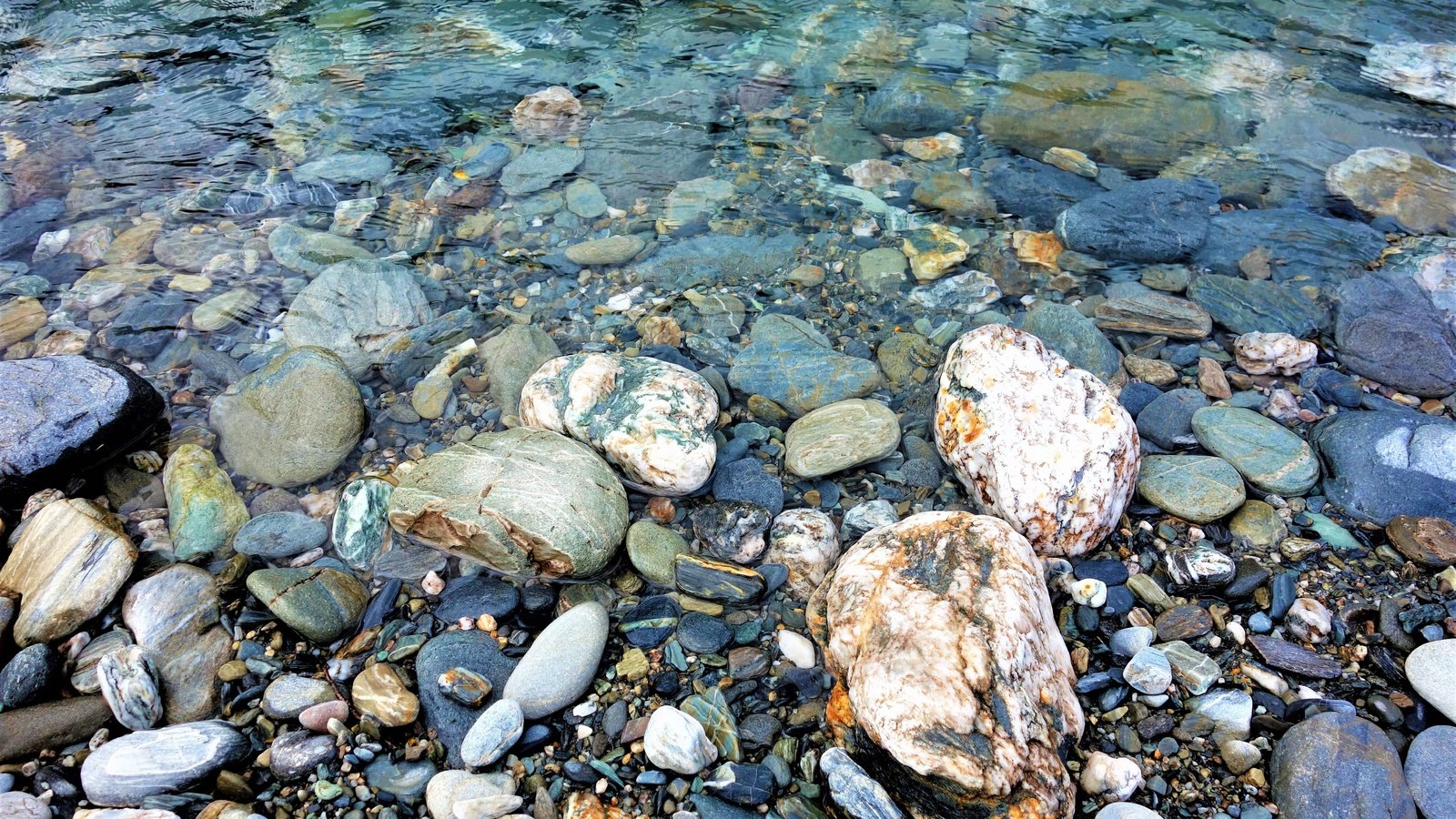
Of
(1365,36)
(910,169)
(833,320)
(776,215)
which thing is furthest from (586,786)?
(1365,36)

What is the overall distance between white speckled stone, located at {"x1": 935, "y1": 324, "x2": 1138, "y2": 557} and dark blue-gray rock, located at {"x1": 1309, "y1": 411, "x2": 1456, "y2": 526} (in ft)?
2.77

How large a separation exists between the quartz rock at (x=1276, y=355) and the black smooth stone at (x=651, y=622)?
280cm

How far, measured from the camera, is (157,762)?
2324 millimetres

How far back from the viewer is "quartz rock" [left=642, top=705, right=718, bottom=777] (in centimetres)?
234

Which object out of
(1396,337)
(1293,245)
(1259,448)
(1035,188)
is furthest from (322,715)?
(1293,245)

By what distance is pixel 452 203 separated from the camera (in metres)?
4.70

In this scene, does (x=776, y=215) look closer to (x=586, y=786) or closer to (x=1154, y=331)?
(x=1154, y=331)

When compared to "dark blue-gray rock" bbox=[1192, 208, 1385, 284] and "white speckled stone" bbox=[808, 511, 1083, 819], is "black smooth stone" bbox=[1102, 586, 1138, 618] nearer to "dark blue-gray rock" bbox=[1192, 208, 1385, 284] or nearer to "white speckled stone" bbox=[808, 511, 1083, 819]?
"white speckled stone" bbox=[808, 511, 1083, 819]

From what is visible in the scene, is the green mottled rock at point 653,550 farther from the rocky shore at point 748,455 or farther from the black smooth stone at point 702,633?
the black smooth stone at point 702,633

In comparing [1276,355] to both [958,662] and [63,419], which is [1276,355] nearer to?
[958,662]

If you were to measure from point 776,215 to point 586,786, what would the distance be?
3202mm

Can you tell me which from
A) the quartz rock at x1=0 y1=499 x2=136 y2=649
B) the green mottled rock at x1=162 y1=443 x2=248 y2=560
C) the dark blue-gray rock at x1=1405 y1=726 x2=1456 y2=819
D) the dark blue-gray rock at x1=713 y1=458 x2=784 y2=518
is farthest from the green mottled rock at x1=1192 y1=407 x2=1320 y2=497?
the quartz rock at x1=0 y1=499 x2=136 y2=649

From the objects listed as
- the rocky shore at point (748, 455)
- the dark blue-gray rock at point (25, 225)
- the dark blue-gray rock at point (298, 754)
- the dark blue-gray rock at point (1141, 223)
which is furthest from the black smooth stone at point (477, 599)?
the dark blue-gray rock at point (25, 225)

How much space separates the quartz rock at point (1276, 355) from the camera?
3.52 metres
